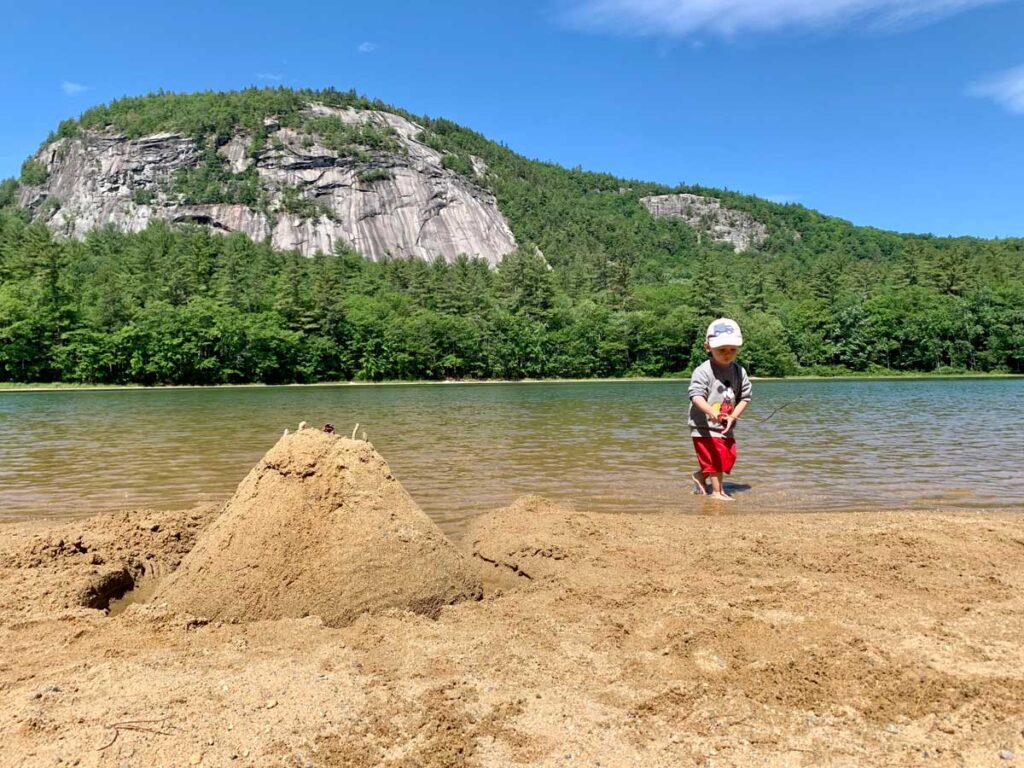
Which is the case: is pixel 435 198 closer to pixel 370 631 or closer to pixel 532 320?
pixel 532 320

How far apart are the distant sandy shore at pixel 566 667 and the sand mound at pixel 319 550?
183 millimetres

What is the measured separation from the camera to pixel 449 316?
79375 mm

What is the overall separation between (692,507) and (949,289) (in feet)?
339

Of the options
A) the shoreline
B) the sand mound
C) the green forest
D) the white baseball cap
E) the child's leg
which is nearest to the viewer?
the sand mound

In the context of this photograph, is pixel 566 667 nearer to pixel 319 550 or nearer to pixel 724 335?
pixel 319 550

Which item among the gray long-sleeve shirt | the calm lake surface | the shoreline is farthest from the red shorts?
the shoreline

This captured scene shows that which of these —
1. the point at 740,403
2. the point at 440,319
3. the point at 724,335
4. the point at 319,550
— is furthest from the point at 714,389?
Answer: the point at 440,319

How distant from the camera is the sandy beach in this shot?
8.89 feet

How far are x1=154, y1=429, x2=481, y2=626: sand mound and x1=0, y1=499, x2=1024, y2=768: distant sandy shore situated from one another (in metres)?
0.18

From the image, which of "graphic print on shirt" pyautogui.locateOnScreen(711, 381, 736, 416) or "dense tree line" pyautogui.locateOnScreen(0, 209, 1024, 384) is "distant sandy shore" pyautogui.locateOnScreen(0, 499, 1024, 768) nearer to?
"graphic print on shirt" pyautogui.locateOnScreen(711, 381, 736, 416)

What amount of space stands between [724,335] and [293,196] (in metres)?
154

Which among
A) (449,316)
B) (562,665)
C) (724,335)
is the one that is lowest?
(562,665)

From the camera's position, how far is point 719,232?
7692 inches

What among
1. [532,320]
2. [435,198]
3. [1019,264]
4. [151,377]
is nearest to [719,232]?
[435,198]
